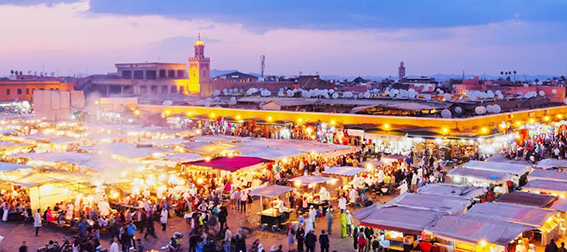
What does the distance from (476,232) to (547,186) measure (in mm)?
5944

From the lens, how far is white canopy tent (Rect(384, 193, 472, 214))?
12023mm

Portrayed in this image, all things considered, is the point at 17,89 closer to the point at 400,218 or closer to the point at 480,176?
the point at 480,176

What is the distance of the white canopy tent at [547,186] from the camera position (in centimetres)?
1473

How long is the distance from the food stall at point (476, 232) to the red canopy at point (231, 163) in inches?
321

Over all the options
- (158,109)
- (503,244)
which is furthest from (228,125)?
(503,244)

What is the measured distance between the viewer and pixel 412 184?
19.6 m

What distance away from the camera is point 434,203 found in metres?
12.4

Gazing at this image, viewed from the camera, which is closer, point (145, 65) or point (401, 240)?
point (401, 240)

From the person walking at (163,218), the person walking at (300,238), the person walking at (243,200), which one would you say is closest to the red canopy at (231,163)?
the person walking at (243,200)

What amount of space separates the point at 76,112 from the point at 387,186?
103ft

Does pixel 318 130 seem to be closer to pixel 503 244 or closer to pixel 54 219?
pixel 54 219

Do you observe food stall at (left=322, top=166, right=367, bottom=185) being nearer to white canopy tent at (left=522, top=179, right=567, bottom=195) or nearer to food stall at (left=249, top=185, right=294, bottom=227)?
food stall at (left=249, top=185, right=294, bottom=227)

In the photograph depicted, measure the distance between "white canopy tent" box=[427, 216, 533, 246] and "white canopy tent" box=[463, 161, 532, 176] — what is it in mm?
7000

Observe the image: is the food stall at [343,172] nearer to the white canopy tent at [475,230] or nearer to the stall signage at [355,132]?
the white canopy tent at [475,230]
